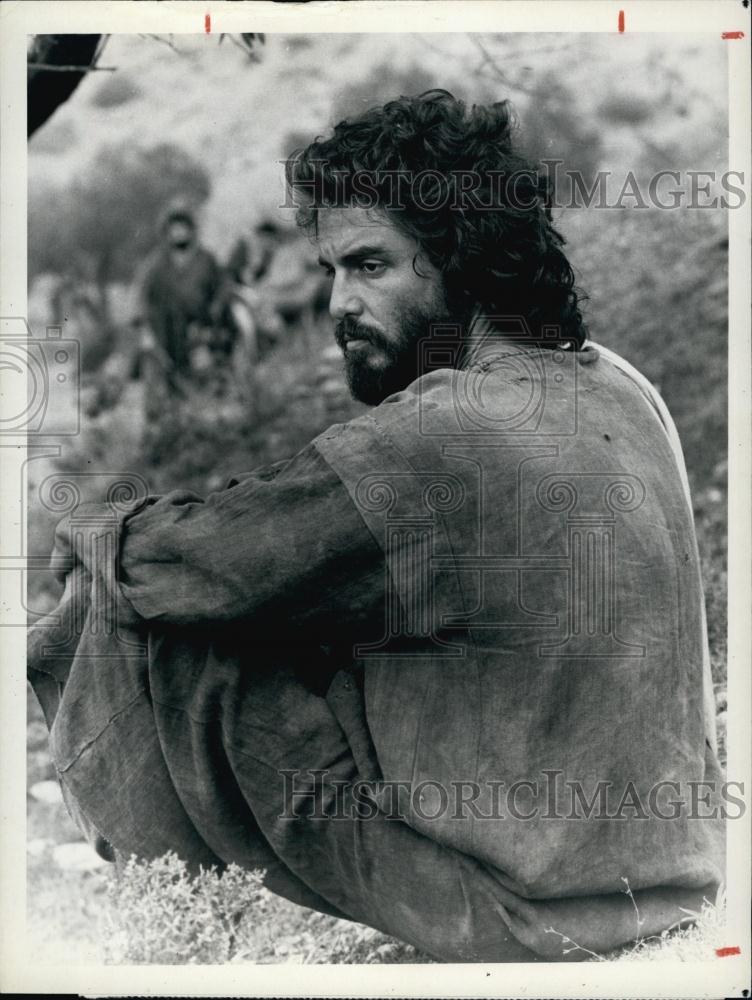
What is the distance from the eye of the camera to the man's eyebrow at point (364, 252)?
3.10 metres

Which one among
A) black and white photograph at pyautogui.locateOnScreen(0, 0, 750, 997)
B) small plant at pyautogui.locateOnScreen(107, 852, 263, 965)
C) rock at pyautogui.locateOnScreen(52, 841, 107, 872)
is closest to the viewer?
black and white photograph at pyautogui.locateOnScreen(0, 0, 750, 997)

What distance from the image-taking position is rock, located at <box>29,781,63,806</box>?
129 inches

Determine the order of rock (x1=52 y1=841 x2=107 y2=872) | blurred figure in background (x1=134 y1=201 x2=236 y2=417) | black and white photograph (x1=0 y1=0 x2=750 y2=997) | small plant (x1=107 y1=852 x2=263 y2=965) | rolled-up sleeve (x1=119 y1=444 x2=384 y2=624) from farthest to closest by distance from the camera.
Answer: blurred figure in background (x1=134 y1=201 x2=236 y2=417) → rock (x1=52 y1=841 x2=107 y2=872) → small plant (x1=107 y1=852 x2=263 y2=965) → black and white photograph (x1=0 y1=0 x2=750 y2=997) → rolled-up sleeve (x1=119 y1=444 x2=384 y2=624)

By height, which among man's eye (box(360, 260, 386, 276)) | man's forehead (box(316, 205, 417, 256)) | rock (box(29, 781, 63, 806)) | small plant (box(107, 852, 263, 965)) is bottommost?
small plant (box(107, 852, 263, 965))

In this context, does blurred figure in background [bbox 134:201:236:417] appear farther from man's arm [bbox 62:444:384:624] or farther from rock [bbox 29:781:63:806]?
rock [bbox 29:781:63:806]

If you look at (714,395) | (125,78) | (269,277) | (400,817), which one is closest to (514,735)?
(400,817)

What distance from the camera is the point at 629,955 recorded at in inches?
118

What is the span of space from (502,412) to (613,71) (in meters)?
1.04

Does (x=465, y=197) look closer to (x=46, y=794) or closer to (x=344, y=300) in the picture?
(x=344, y=300)

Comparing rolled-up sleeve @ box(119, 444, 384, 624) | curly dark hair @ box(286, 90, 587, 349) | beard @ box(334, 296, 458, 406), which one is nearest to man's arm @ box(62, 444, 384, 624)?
rolled-up sleeve @ box(119, 444, 384, 624)

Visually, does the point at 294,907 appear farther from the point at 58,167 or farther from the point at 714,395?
the point at 58,167

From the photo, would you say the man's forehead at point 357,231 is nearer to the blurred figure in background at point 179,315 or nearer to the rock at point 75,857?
the blurred figure in background at point 179,315

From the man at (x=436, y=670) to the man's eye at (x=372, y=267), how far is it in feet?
0.52

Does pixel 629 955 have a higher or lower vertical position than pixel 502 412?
lower
